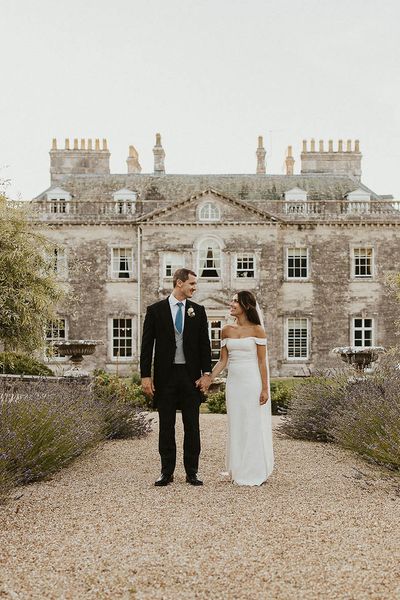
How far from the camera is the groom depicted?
8.01m

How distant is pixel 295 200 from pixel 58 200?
10711mm

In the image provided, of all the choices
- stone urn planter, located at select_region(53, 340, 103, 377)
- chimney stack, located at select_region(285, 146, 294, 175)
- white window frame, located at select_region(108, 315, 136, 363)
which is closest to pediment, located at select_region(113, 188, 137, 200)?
white window frame, located at select_region(108, 315, 136, 363)

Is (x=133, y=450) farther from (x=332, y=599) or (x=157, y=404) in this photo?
(x=332, y=599)

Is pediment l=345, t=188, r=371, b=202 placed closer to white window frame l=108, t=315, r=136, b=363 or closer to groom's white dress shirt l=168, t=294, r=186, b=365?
white window frame l=108, t=315, r=136, b=363

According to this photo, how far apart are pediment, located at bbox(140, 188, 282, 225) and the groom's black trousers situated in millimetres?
27195

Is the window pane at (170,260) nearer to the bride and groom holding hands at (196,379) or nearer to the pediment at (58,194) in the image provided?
the pediment at (58,194)

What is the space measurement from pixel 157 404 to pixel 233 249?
88.9 feet

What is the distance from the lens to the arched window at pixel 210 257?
115ft

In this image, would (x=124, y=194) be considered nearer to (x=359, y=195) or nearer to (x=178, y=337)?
(x=359, y=195)

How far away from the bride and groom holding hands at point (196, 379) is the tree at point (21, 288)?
1186cm

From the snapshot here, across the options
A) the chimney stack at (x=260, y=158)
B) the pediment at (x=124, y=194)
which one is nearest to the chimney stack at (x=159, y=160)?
the pediment at (x=124, y=194)

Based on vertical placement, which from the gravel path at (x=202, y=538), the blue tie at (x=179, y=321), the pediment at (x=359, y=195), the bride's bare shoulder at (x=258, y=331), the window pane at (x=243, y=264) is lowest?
the gravel path at (x=202, y=538)

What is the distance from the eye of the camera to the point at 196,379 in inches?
319

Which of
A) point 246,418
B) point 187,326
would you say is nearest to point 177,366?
point 187,326
